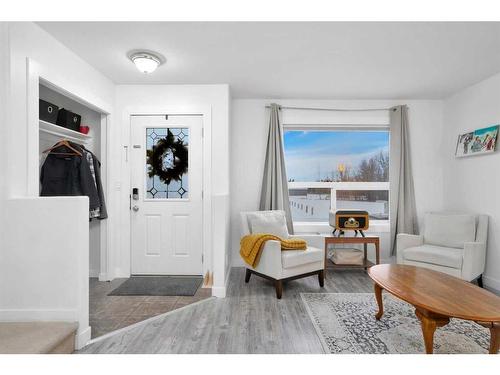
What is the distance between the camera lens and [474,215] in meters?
3.02

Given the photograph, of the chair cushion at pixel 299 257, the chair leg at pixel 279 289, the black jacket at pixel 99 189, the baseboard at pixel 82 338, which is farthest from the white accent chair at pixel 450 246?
the black jacket at pixel 99 189

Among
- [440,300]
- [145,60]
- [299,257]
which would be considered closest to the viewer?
[440,300]

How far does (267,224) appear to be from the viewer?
3.13m

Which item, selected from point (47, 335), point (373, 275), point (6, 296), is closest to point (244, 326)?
point (373, 275)

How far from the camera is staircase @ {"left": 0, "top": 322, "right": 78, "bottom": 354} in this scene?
153 centimetres

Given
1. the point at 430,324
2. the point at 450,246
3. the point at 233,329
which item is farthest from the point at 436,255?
the point at 233,329

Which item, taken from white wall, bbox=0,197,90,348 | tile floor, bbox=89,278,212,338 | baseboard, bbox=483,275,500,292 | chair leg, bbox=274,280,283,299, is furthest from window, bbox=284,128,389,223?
white wall, bbox=0,197,90,348

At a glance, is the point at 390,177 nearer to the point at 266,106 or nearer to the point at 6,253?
the point at 266,106

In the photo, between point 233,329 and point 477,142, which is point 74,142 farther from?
point 477,142

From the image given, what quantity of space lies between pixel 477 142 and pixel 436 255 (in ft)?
4.83

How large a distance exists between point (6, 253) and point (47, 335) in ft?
2.07

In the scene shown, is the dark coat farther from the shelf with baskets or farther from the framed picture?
the framed picture

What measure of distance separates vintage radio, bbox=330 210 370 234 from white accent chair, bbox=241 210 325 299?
2.07 feet

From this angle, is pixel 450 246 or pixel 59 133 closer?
pixel 59 133
